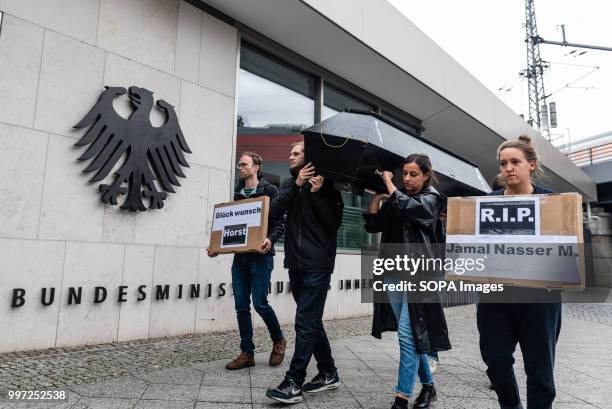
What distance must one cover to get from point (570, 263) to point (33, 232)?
4733mm

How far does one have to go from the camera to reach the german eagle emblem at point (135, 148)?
16.4 ft

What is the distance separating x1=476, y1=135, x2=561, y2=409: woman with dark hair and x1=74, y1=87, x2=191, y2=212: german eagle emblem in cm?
419

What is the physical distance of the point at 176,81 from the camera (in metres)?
5.96

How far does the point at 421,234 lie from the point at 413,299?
444 mm

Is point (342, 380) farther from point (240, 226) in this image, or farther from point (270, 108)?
point (270, 108)

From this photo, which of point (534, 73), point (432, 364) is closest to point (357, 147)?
point (432, 364)

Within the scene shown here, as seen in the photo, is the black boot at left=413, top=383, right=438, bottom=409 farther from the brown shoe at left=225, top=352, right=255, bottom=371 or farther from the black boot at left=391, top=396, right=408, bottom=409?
the brown shoe at left=225, top=352, right=255, bottom=371

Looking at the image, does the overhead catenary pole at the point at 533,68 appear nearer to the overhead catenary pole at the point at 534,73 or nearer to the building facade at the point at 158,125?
the overhead catenary pole at the point at 534,73

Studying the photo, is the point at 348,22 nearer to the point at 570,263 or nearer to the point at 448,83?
the point at 448,83

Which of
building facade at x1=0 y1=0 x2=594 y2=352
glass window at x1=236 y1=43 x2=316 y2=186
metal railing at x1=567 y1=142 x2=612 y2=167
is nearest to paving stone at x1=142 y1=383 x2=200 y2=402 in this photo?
building facade at x1=0 y1=0 x2=594 y2=352

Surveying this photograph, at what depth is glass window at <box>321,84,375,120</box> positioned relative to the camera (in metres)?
8.78

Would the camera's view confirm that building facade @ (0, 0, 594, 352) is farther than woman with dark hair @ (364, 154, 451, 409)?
Yes

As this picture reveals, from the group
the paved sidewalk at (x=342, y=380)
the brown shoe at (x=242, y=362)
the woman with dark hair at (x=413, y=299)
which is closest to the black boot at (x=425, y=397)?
the woman with dark hair at (x=413, y=299)

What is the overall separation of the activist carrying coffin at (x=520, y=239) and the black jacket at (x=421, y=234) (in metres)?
0.28
